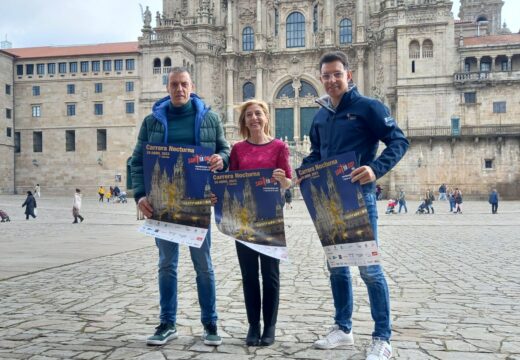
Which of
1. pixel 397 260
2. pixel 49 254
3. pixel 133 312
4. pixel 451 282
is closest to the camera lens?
pixel 133 312

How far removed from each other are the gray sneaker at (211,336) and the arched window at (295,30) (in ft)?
179

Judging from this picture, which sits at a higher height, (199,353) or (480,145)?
(480,145)

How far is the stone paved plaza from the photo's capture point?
468 cm

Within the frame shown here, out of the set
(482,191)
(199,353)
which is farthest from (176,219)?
(482,191)

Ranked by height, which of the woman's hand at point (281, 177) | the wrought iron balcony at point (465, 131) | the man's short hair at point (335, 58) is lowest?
the woman's hand at point (281, 177)

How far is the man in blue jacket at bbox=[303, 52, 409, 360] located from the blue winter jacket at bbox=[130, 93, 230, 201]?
1.01 metres

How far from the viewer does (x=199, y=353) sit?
460 cm

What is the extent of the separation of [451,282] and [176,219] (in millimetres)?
4812

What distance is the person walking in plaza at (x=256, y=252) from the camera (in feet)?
16.0

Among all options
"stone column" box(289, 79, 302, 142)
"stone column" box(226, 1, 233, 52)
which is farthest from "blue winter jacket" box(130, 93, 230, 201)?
"stone column" box(226, 1, 233, 52)

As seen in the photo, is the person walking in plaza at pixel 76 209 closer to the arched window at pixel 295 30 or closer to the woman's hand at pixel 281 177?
the woman's hand at pixel 281 177

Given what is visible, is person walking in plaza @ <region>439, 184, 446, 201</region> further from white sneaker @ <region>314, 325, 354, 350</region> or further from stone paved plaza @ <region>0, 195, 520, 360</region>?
white sneaker @ <region>314, 325, 354, 350</region>

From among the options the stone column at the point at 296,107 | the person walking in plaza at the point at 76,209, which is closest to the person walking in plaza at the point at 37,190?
the stone column at the point at 296,107

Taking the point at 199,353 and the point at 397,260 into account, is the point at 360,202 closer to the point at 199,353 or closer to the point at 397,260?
the point at 199,353
